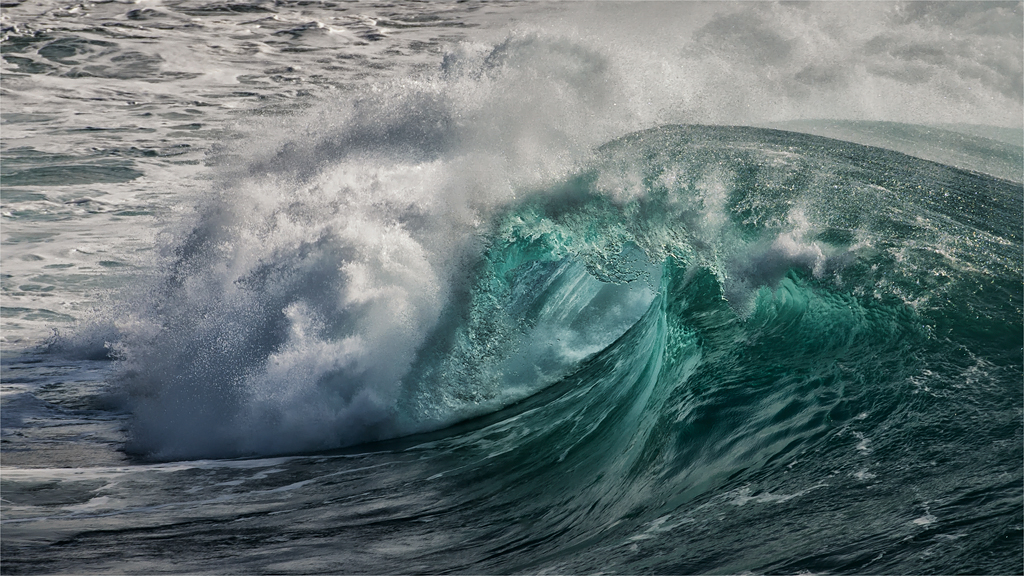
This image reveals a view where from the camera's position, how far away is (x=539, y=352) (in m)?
7.95

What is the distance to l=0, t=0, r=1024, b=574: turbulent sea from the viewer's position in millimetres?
4414

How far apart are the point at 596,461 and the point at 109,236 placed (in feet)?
38.8

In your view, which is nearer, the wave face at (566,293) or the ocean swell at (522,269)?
the wave face at (566,293)

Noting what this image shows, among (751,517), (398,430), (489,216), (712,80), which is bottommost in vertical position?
(398,430)

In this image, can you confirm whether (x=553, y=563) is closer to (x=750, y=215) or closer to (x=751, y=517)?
(x=751, y=517)

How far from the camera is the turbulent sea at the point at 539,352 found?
14.5 ft

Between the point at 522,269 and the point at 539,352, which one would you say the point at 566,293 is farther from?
the point at 522,269

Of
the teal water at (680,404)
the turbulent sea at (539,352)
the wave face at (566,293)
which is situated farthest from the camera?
the wave face at (566,293)

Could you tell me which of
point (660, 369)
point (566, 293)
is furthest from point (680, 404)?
point (566, 293)

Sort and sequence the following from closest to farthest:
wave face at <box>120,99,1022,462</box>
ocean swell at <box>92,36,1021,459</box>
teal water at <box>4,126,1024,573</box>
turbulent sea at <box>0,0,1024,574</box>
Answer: teal water at <box>4,126,1024,573</box>, turbulent sea at <box>0,0,1024,574</box>, wave face at <box>120,99,1022,462</box>, ocean swell at <box>92,36,1021,459</box>

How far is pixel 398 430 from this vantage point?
6902 mm

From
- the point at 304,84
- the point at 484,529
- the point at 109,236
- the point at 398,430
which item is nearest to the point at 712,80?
the point at 398,430

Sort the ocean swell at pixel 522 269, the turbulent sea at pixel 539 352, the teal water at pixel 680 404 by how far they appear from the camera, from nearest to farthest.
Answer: the teal water at pixel 680 404
the turbulent sea at pixel 539 352
the ocean swell at pixel 522 269

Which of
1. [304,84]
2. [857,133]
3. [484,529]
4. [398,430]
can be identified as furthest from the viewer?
[304,84]
